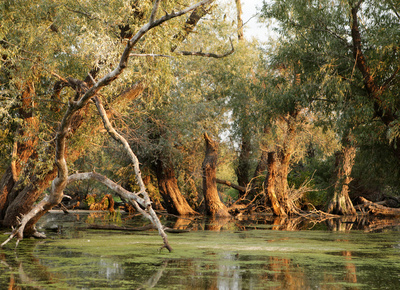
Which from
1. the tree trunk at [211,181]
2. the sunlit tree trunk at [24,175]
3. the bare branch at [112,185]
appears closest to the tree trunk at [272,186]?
the tree trunk at [211,181]

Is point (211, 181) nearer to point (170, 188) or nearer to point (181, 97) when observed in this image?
point (170, 188)

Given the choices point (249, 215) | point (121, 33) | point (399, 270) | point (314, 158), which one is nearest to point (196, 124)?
point (249, 215)

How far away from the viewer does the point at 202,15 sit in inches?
539

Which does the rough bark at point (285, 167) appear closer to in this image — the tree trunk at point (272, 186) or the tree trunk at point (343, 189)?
the tree trunk at point (272, 186)

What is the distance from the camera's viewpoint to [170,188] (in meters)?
22.7

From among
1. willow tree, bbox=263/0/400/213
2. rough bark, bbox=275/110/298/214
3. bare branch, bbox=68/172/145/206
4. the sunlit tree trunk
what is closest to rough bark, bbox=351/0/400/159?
willow tree, bbox=263/0/400/213

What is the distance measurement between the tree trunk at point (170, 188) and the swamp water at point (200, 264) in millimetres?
11932

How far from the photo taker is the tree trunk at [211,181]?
22375 millimetres

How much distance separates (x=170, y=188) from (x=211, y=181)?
6.30 ft

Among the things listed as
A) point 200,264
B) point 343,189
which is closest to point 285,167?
point 343,189

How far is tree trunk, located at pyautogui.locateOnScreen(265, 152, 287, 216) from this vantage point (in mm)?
21766

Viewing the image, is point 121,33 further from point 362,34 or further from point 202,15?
point 362,34

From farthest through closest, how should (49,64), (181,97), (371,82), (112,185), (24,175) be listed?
(181,97), (371,82), (24,175), (49,64), (112,185)

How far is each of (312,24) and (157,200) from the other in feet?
45.0
